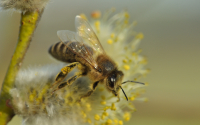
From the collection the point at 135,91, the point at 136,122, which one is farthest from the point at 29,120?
the point at 136,122

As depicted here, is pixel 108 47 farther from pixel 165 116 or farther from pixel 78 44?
pixel 165 116

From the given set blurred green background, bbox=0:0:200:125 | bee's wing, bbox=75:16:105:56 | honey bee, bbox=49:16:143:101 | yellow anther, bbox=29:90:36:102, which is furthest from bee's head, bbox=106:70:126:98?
blurred green background, bbox=0:0:200:125

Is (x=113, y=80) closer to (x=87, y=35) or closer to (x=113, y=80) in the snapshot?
(x=113, y=80)

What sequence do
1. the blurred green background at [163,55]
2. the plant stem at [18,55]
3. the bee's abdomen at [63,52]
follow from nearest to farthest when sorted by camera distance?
the plant stem at [18,55], the bee's abdomen at [63,52], the blurred green background at [163,55]

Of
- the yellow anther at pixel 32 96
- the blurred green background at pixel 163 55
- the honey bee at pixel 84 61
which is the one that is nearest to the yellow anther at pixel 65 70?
the honey bee at pixel 84 61

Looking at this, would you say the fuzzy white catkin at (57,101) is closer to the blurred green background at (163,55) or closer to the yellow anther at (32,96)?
the yellow anther at (32,96)

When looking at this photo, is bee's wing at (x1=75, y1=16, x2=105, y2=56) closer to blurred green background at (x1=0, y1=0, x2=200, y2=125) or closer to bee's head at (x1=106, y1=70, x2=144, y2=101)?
bee's head at (x1=106, y1=70, x2=144, y2=101)

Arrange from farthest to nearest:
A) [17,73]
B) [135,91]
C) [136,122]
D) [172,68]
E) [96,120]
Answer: [172,68] → [136,122] → [135,91] → [96,120] → [17,73]
